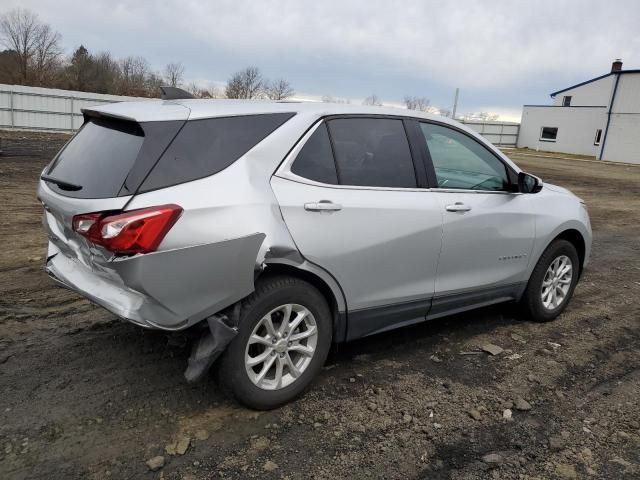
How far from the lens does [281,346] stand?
10.1 feet

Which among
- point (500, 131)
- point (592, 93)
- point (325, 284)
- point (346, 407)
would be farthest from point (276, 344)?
point (592, 93)

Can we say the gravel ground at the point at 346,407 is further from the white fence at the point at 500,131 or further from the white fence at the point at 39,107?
the white fence at the point at 500,131

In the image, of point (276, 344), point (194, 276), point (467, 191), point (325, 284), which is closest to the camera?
point (194, 276)

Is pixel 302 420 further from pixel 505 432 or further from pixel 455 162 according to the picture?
pixel 455 162

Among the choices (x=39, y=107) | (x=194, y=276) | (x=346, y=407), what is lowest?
(x=346, y=407)

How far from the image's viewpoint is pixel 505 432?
3.08 meters

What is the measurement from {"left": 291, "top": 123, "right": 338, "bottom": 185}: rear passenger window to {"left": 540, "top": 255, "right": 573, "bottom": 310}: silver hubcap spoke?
2.49 m

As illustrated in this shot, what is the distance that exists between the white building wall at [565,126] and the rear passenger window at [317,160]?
131 ft

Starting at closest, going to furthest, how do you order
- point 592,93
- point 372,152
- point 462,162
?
point 372,152 → point 462,162 → point 592,93

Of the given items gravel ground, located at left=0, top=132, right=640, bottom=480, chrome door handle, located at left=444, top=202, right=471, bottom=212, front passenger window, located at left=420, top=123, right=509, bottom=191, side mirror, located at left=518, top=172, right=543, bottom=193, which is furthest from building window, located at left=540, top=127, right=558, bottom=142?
chrome door handle, located at left=444, top=202, right=471, bottom=212

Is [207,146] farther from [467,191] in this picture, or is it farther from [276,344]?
[467,191]

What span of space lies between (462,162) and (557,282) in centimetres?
163

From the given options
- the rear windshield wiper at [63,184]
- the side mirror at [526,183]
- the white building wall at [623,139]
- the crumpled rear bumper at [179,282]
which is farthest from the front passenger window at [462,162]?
the white building wall at [623,139]

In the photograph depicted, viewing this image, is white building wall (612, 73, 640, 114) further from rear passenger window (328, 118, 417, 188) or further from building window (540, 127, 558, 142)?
rear passenger window (328, 118, 417, 188)
